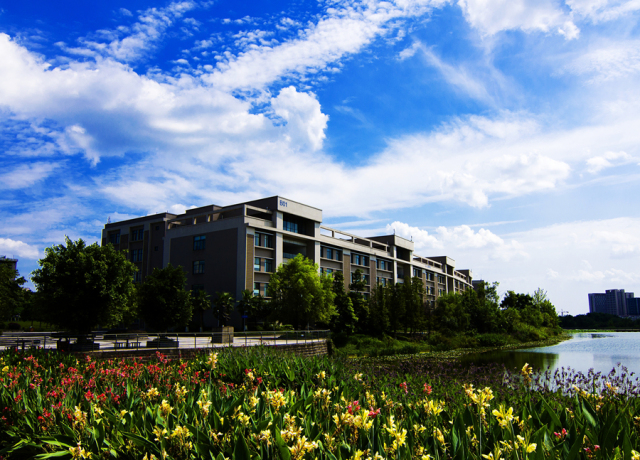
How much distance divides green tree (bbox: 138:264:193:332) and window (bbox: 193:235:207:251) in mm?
22131

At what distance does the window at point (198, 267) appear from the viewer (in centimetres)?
5431

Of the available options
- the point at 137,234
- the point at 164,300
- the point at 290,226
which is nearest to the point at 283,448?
the point at 164,300

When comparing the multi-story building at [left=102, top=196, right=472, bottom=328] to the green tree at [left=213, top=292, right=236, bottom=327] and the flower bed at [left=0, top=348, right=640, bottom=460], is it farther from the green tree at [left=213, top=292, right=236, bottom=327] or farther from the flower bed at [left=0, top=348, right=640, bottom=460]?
the flower bed at [left=0, top=348, right=640, bottom=460]

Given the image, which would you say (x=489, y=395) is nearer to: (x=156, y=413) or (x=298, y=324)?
(x=156, y=413)

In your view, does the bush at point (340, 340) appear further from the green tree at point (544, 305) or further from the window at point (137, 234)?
the green tree at point (544, 305)

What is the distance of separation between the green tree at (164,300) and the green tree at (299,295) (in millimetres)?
12794

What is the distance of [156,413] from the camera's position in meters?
4.82

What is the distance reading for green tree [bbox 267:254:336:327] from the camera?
4325 centimetres

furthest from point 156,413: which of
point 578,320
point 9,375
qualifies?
point 578,320

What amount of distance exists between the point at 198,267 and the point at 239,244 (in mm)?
7966

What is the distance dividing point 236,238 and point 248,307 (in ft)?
27.6

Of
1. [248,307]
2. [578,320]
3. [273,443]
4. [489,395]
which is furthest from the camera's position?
[578,320]

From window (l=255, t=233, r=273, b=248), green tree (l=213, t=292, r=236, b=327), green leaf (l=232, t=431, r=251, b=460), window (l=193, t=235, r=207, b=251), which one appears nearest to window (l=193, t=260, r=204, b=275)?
window (l=193, t=235, r=207, b=251)

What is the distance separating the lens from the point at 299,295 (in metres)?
43.3
